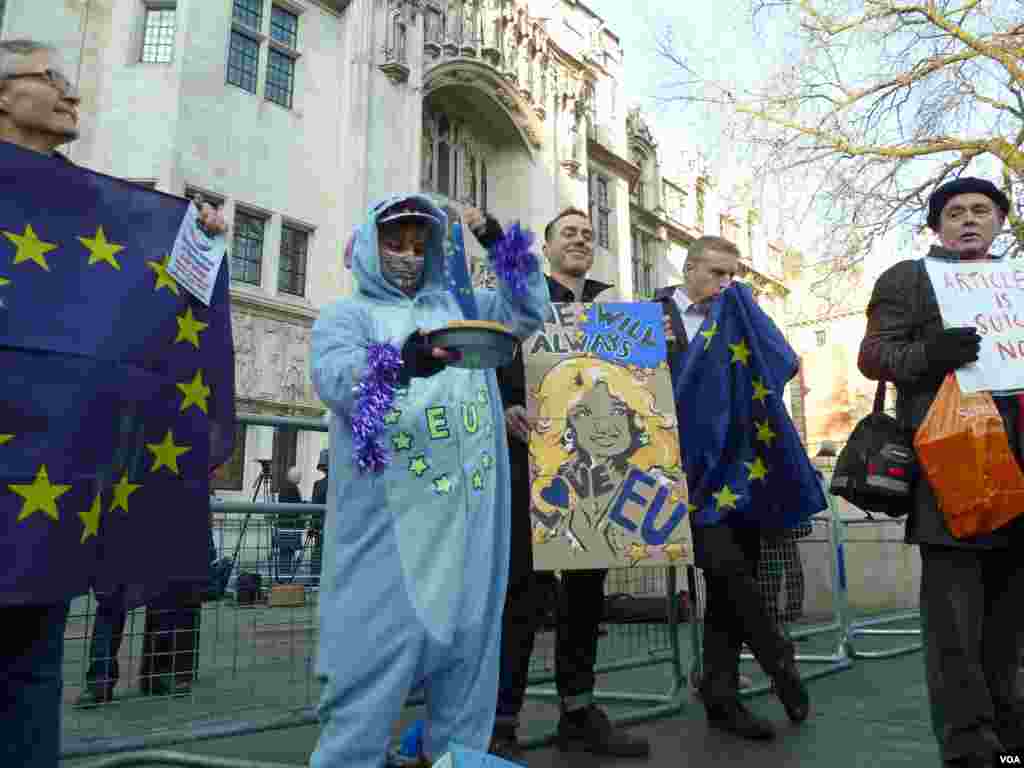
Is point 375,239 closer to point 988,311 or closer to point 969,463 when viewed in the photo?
point 969,463

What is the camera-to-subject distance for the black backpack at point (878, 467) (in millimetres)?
2805

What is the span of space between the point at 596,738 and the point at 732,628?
0.87 meters

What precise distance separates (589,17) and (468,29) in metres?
8.04

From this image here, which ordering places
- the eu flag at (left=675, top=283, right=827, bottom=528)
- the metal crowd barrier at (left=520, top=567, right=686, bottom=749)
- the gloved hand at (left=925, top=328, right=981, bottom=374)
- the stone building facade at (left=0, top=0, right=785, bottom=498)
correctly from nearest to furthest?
the gloved hand at (left=925, top=328, right=981, bottom=374), the eu flag at (left=675, top=283, right=827, bottom=528), the metal crowd barrier at (left=520, top=567, right=686, bottom=749), the stone building facade at (left=0, top=0, right=785, bottom=498)

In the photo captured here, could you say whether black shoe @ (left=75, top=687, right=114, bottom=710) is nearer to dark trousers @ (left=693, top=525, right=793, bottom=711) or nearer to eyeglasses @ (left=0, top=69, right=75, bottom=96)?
eyeglasses @ (left=0, top=69, right=75, bottom=96)

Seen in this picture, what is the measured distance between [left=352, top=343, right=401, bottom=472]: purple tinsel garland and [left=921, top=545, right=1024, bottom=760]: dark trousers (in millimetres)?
1866

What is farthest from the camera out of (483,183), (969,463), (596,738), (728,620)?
(483,183)

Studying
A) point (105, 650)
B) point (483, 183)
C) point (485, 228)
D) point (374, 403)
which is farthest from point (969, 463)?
point (483, 183)

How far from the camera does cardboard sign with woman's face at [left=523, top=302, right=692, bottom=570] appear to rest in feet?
11.7

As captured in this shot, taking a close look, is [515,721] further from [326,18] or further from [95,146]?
[326,18]

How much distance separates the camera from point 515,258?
2768mm

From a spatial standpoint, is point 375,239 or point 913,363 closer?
point 375,239

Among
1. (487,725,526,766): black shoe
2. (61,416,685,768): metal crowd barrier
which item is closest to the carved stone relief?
(61,416,685,768): metal crowd barrier

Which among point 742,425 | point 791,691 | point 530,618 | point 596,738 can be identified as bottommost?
point 596,738
